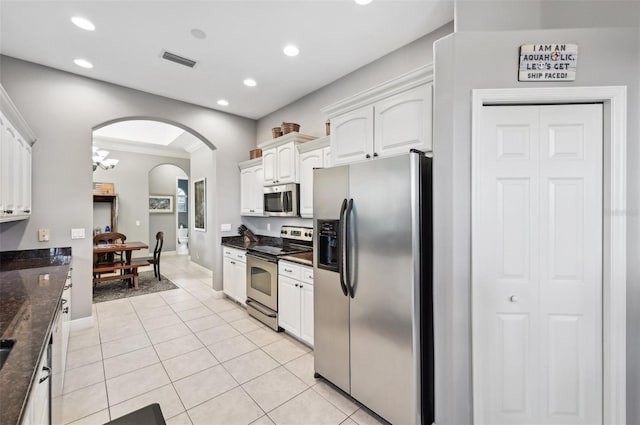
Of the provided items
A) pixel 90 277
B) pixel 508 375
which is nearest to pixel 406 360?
pixel 508 375

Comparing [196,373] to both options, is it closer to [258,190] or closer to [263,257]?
[263,257]

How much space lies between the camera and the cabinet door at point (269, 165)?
3934 mm

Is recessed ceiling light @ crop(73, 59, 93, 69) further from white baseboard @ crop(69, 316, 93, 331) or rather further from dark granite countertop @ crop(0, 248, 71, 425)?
white baseboard @ crop(69, 316, 93, 331)

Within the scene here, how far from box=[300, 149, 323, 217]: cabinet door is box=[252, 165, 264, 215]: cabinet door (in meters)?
0.98

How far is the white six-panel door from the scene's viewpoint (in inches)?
64.6

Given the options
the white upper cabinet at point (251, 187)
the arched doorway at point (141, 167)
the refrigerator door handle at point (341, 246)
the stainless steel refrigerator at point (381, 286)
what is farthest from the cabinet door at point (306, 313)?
the arched doorway at point (141, 167)

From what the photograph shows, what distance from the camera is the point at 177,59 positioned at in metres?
3.07

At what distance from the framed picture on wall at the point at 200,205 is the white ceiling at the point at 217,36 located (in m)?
3.22

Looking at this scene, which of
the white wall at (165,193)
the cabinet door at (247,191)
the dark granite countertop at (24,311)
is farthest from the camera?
the white wall at (165,193)

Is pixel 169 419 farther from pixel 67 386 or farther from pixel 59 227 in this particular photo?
pixel 59 227

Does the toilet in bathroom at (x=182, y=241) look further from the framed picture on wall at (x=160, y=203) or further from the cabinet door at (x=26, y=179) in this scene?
the cabinet door at (x=26, y=179)

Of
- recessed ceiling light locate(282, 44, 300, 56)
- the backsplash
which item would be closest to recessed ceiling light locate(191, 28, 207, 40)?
recessed ceiling light locate(282, 44, 300, 56)

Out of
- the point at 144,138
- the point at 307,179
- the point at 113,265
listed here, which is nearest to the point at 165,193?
the point at 144,138

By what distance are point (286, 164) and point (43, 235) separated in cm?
295
